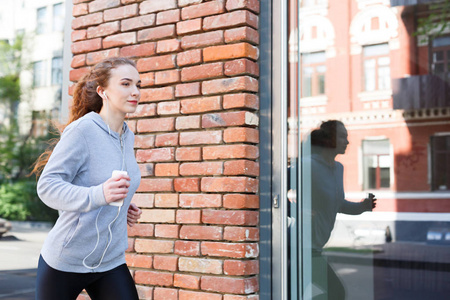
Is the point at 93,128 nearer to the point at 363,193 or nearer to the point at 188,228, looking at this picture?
the point at 188,228

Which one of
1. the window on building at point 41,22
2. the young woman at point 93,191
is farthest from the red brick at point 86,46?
the window on building at point 41,22

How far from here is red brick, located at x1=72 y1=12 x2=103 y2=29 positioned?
146 inches

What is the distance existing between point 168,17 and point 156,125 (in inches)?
26.9

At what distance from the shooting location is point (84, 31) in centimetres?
379

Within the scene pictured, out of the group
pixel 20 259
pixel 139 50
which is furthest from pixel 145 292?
pixel 20 259

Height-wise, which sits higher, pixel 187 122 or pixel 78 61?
pixel 78 61

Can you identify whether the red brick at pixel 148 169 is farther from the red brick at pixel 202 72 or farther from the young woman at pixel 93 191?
the young woman at pixel 93 191

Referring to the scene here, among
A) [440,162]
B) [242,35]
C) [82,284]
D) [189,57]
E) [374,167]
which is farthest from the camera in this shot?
[440,162]

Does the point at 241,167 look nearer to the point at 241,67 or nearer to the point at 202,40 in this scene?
the point at 241,67

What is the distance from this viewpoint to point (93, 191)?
78.5 inches

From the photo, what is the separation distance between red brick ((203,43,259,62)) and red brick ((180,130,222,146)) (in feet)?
1.42

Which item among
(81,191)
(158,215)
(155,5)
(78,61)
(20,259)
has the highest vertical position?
(155,5)

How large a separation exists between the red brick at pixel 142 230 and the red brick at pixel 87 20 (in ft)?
4.76

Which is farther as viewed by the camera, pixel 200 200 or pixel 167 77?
pixel 167 77
